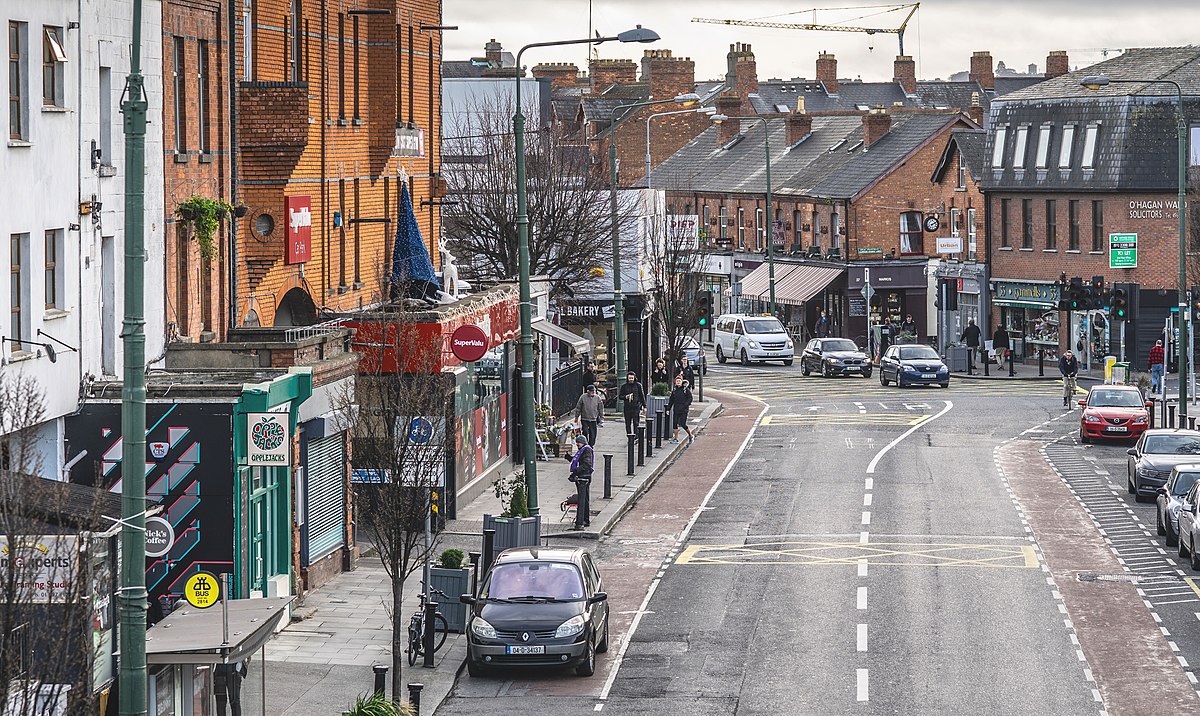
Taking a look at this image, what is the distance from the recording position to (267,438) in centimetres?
2209

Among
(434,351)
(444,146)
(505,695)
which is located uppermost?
(444,146)

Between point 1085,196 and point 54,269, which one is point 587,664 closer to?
point 54,269

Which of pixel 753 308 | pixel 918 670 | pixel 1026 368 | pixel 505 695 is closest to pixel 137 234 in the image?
pixel 505 695

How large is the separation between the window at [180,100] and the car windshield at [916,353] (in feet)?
123

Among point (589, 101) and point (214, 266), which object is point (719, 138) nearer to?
point (589, 101)

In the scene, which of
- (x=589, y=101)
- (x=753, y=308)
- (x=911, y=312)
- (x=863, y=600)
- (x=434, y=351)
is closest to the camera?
(x=863, y=600)

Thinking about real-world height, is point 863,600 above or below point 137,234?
below

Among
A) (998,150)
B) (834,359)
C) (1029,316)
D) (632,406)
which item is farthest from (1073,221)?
(632,406)

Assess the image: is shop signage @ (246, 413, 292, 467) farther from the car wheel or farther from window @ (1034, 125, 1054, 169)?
window @ (1034, 125, 1054, 169)

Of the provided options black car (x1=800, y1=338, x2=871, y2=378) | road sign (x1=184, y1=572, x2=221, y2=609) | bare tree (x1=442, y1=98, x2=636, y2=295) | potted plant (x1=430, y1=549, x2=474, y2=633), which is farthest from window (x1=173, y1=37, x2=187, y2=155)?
black car (x1=800, y1=338, x2=871, y2=378)

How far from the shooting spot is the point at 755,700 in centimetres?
1995

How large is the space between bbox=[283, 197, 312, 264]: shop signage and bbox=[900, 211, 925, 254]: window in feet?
170

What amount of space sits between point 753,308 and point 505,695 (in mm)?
66195

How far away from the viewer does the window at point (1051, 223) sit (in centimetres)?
6825
